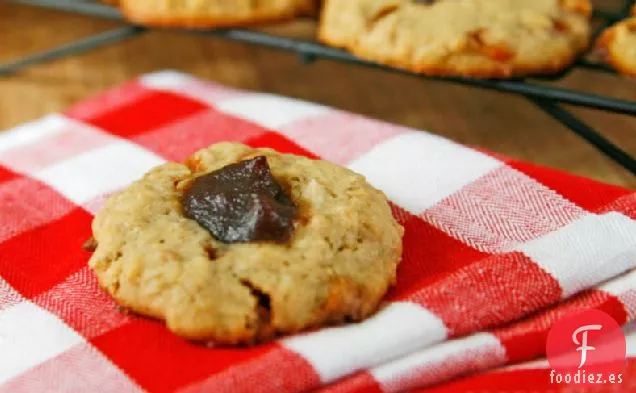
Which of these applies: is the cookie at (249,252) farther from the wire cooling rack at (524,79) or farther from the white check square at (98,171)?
the wire cooling rack at (524,79)

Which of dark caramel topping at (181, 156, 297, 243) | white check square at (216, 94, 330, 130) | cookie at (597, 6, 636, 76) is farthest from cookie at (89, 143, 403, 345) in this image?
cookie at (597, 6, 636, 76)

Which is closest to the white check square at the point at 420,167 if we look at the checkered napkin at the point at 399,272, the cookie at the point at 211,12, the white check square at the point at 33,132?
the checkered napkin at the point at 399,272

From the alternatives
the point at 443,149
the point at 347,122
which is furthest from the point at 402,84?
the point at 443,149

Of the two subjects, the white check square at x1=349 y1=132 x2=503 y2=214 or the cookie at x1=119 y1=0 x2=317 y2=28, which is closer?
the white check square at x1=349 y1=132 x2=503 y2=214

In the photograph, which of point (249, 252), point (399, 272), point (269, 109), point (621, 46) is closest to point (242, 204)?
point (249, 252)

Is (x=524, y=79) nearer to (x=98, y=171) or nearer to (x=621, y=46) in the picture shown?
(x=621, y=46)

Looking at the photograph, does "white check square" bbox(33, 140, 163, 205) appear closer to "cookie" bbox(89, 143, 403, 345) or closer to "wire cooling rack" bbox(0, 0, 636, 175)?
"cookie" bbox(89, 143, 403, 345)
